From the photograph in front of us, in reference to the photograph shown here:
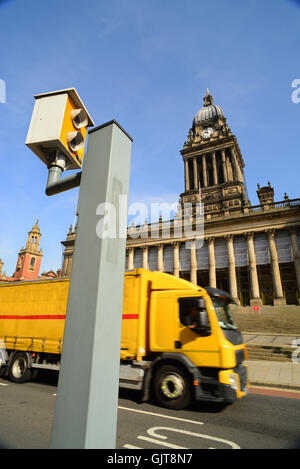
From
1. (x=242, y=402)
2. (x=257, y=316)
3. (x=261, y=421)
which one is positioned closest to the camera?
(x=261, y=421)

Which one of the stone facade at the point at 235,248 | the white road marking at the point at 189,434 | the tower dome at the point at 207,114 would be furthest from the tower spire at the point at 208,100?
the white road marking at the point at 189,434

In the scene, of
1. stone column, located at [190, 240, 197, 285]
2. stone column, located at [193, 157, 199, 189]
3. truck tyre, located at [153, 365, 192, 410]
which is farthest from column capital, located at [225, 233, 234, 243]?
truck tyre, located at [153, 365, 192, 410]

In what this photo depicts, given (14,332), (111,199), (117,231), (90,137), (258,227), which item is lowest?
(14,332)

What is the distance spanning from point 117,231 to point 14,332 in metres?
9.71

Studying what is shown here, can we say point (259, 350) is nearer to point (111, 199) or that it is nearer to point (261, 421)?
point (261, 421)

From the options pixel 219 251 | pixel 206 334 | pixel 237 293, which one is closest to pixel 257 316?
pixel 237 293

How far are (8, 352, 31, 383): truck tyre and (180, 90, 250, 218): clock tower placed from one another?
1523 inches

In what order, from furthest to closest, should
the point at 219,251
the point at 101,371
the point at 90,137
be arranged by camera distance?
the point at 219,251 → the point at 90,137 → the point at 101,371

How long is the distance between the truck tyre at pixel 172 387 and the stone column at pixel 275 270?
1043 inches

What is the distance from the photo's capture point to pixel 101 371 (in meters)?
1.37

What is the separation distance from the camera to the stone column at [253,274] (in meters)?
29.7

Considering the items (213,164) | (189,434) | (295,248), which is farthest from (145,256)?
(189,434)

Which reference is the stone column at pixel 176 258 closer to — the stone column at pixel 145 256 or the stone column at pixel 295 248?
the stone column at pixel 145 256

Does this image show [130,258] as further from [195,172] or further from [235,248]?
[195,172]
